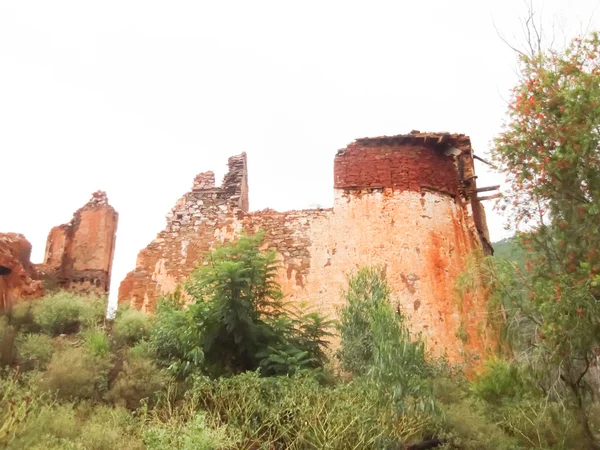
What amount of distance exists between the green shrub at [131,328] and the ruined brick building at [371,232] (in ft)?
7.23

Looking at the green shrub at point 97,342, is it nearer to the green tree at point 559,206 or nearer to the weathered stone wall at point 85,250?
the weathered stone wall at point 85,250

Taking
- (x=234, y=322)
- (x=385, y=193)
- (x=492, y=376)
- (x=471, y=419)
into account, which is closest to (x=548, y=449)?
(x=471, y=419)

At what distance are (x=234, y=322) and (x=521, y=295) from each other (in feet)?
16.2

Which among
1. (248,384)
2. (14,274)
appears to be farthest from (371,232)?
(14,274)

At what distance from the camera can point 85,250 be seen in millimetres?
16469

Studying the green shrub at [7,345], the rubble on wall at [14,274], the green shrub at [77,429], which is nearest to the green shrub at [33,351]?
the green shrub at [7,345]

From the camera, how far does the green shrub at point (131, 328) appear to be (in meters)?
11.8

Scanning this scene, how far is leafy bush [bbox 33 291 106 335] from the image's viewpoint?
12.3 meters

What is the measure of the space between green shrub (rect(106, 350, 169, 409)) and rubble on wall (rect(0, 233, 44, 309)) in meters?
4.74

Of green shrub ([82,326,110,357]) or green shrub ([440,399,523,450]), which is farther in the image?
green shrub ([82,326,110,357])

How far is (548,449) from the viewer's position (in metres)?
9.24

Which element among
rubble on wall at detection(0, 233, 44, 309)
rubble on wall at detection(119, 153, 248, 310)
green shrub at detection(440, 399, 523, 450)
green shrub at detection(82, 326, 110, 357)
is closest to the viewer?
green shrub at detection(440, 399, 523, 450)

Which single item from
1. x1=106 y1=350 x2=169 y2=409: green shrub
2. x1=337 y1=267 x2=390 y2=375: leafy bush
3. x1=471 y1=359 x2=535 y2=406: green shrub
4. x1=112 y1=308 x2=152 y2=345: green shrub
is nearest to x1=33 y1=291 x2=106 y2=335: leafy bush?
x1=112 y1=308 x2=152 y2=345: green shrub

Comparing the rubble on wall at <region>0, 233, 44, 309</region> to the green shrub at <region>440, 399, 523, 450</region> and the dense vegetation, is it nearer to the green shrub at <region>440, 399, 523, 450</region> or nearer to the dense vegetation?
the dense vegetation
